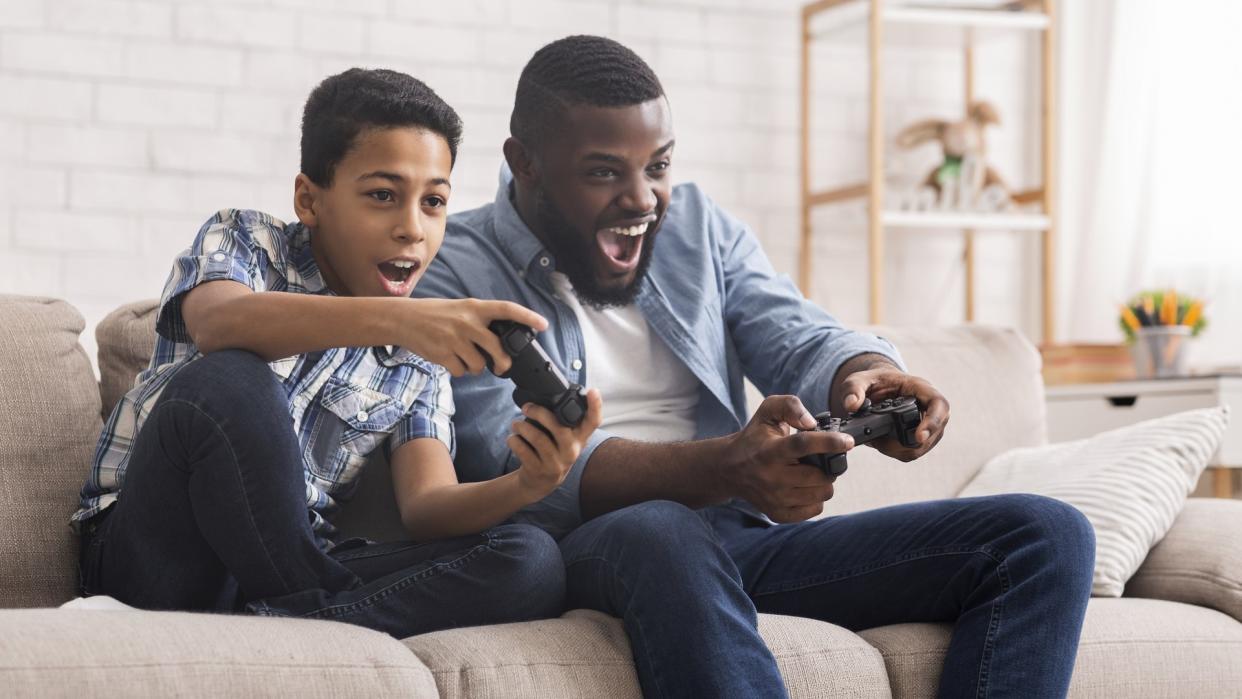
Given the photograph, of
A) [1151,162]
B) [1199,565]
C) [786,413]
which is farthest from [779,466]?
[1151,162]

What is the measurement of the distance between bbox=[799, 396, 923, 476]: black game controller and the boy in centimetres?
22

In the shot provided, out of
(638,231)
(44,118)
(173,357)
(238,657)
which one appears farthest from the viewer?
(44,118)

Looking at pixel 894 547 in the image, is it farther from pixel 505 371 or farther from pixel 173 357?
pixel 173 357

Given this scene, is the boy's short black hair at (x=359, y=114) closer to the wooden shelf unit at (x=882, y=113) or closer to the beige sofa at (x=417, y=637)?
the beige sofa at (x=417, y=637)

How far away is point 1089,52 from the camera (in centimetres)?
317

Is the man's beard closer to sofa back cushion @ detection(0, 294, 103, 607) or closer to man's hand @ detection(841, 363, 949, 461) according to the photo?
man's hand @ detection(841, 363, 949, 461)

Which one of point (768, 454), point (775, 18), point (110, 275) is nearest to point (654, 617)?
point (768, 454)

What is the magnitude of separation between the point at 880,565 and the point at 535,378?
1.44ft

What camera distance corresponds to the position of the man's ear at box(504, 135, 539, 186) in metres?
1.57

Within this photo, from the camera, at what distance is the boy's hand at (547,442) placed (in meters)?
1.20

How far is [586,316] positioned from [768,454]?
1.21ft

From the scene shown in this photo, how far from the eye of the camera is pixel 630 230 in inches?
60.6

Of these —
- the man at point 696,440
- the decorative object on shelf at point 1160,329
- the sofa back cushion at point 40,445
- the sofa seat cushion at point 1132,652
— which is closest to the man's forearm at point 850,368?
the man at point 696,440

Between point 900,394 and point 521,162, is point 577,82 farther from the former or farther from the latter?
point 900,394
